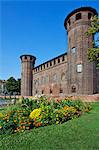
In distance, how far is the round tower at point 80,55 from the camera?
33062mm

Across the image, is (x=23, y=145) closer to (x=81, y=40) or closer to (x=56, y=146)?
(x=56, y=146)

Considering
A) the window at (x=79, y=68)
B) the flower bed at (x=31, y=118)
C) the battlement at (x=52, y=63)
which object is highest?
the battlement at (x=52, y=63)

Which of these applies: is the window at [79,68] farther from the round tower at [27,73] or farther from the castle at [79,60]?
the round tower at [27,73]

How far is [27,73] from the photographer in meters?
59.7

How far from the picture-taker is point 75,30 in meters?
34.8

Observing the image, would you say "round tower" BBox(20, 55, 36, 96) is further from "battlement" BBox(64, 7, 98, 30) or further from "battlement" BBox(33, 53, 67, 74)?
"battlement" BBox(64, 7, 98, 30)

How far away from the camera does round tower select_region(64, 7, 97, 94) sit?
33.1 metres

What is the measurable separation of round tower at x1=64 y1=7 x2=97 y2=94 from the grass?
2439cm

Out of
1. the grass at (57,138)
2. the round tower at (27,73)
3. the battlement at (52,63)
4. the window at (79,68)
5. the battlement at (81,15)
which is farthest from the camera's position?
the round tower at (27,73)

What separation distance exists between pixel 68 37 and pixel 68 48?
1.90 meters

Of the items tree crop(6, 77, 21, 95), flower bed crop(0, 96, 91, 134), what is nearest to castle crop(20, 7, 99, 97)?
flower bed crop(0, 96, 91, 134)

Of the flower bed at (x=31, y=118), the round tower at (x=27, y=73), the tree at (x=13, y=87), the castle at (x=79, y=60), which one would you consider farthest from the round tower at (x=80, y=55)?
the tree at (x=13, y=87)

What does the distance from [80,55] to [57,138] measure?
2743cm

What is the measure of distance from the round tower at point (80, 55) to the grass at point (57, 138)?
2439cm
